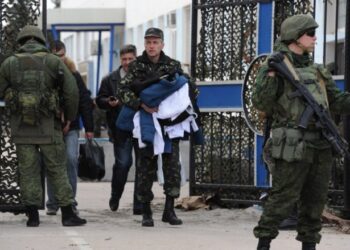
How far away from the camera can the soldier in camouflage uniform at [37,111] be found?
958 centimetres

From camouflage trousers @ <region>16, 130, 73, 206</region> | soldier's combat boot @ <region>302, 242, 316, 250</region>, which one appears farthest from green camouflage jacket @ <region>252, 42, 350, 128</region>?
camouflage trousers @ <region>16, 130, 73, 206</region>

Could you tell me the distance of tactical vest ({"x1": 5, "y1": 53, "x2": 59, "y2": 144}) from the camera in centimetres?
955

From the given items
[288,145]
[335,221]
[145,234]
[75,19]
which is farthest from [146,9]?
[288,145]

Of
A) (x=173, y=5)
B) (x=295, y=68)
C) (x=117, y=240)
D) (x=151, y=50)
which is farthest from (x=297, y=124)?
(x=173, y=5)

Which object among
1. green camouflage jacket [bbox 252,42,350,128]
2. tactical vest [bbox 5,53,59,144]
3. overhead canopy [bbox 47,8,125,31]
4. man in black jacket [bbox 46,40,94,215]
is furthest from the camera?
overhead canopy [bbox 47,8,125,31]

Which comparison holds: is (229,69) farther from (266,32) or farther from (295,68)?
(295,68)

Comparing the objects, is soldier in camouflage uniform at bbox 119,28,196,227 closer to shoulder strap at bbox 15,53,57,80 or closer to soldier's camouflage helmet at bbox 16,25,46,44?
shoulder strap at bbox 15,53,57,80

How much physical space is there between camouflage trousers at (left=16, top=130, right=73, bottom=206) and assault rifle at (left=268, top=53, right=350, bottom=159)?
3.07 m

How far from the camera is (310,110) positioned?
7.28 meters

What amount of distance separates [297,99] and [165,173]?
2714mm

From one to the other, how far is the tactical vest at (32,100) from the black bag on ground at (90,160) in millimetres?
2098

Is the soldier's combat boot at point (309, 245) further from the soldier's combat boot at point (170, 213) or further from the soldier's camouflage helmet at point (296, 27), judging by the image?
the soldier's combat boot at point (170, 213)

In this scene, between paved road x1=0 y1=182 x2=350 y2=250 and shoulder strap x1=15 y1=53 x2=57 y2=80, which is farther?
shoulder strap x1=15 y1=53 x2=57 y2=80

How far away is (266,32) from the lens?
35.4 feet
